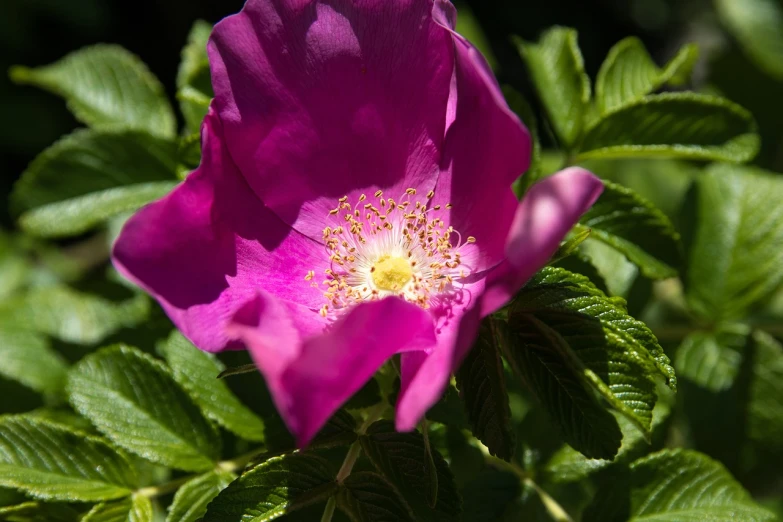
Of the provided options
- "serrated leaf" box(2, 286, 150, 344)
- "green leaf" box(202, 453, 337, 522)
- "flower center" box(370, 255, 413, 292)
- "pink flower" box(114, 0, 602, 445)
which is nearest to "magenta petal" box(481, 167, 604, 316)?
"pink flower" box(114, 0, 602, 445)

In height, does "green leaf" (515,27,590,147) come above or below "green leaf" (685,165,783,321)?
above

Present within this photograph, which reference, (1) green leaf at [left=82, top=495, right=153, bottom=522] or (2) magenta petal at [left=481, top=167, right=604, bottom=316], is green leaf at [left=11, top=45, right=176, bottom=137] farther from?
(2) magenta petal at [left=481, top=167, right=604, bottom=316]

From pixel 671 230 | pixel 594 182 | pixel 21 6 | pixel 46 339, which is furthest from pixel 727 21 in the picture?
pixel 21 6

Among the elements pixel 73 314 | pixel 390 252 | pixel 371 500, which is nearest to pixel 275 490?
pixel 371 500

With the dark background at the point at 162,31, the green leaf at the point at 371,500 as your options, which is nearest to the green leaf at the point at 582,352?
the green leaf at the point at 371,500

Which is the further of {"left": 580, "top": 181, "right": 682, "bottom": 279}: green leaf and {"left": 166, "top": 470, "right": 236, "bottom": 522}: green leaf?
{"left": 580, "top": 181, "right": 682, "bottom": 279}: green leaf

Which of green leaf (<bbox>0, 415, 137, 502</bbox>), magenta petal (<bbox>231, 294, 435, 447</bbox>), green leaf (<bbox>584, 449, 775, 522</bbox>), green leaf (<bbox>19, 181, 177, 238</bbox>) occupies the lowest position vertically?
green leaf (<bbox>584, 449, 775, 522</bbox>)
